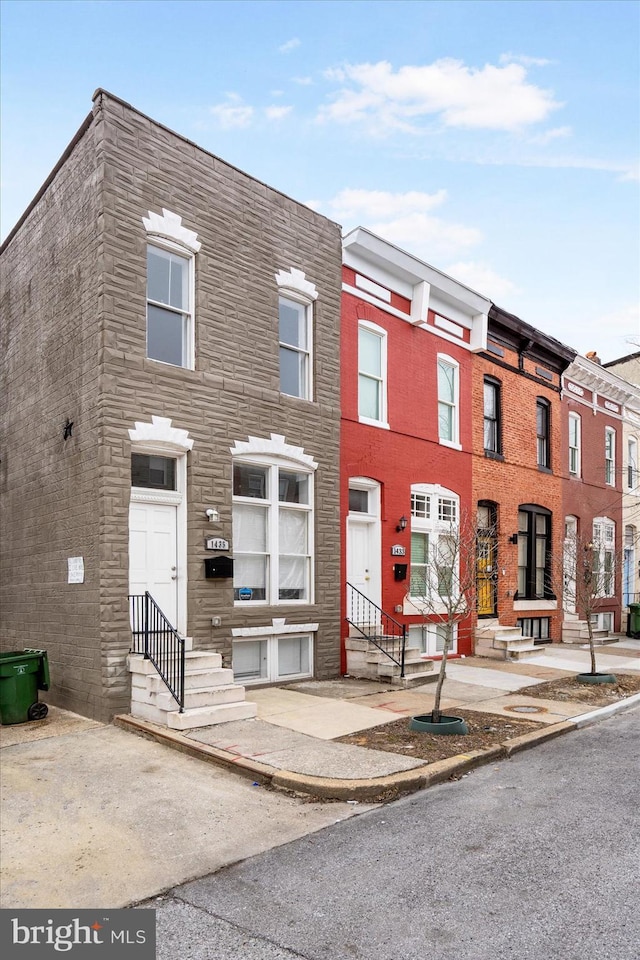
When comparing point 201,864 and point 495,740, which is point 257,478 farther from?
point 201,864

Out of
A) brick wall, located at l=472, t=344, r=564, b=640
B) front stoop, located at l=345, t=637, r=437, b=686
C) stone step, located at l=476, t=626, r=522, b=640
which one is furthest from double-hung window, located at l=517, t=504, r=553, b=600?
front stoop, located at l=345, t=637, r=437, b=686

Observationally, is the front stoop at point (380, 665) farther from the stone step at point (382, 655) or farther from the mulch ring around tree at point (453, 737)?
the mulch ring around tree at point (453, 737)

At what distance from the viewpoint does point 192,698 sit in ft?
30.3

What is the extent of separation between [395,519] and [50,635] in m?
6.74

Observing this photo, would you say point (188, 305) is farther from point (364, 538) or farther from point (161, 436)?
point (364, 538)

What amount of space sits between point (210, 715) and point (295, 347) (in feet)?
21.2

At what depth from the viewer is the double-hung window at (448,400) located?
1669cm

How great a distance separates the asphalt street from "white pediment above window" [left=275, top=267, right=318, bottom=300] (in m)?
8.57

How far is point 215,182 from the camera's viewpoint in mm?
11805

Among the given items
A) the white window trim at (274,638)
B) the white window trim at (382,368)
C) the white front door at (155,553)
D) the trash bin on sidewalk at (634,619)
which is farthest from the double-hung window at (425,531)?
the trash bin on sidewalk at (634,619)

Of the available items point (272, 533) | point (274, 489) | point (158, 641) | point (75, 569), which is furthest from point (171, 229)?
point (158, 641)

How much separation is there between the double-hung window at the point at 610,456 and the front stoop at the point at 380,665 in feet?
41.7

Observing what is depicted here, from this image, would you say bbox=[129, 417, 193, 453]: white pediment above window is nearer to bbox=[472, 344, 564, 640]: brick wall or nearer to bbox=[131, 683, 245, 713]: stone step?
bbox=[131, 683, 245, 713]: stone step

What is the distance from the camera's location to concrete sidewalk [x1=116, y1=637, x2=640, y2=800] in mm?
7105
